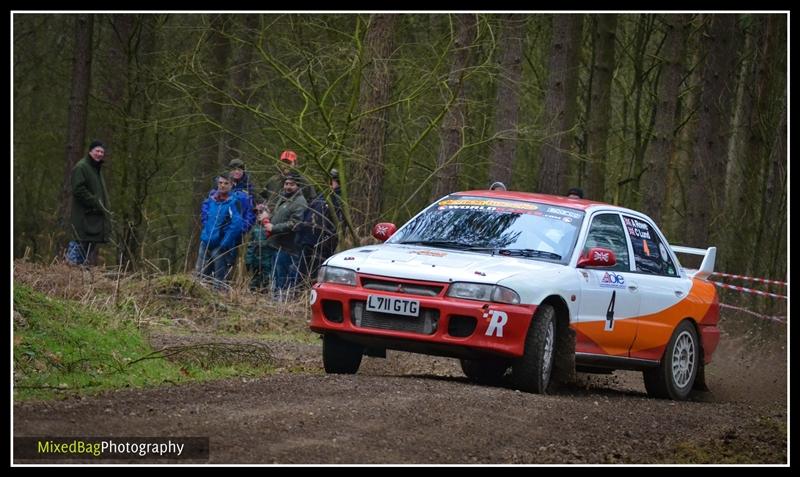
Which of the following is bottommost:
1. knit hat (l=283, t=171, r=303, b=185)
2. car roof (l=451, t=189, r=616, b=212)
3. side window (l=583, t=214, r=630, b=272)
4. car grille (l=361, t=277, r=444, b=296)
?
car grille (l=361, t=277, r=444, b=296)

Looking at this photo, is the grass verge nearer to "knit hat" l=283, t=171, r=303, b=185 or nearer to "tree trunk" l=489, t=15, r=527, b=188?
"knit hat" l=283, t=171, r=303, b=185

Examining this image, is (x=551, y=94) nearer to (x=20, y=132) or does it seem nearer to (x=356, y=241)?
(x=356, y=241)

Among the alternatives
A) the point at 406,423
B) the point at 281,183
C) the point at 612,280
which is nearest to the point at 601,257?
the point at 612,280

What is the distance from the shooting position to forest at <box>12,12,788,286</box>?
16.1 metres

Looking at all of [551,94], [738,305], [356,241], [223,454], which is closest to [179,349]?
[223,454]

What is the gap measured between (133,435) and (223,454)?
0.61 m

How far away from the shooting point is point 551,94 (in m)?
20.5

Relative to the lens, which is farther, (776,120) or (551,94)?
(776,120)

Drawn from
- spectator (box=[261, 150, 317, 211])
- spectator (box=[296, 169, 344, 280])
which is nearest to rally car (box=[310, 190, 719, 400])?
spectator (box=[261, 150, 317, 211])

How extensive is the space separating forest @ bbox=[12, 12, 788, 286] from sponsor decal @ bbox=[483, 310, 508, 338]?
5.55 metres

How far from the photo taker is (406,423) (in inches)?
321

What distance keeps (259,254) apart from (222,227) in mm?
606

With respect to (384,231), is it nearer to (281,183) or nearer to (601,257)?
(601,257)

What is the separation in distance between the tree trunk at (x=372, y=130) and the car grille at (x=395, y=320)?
635 cm
